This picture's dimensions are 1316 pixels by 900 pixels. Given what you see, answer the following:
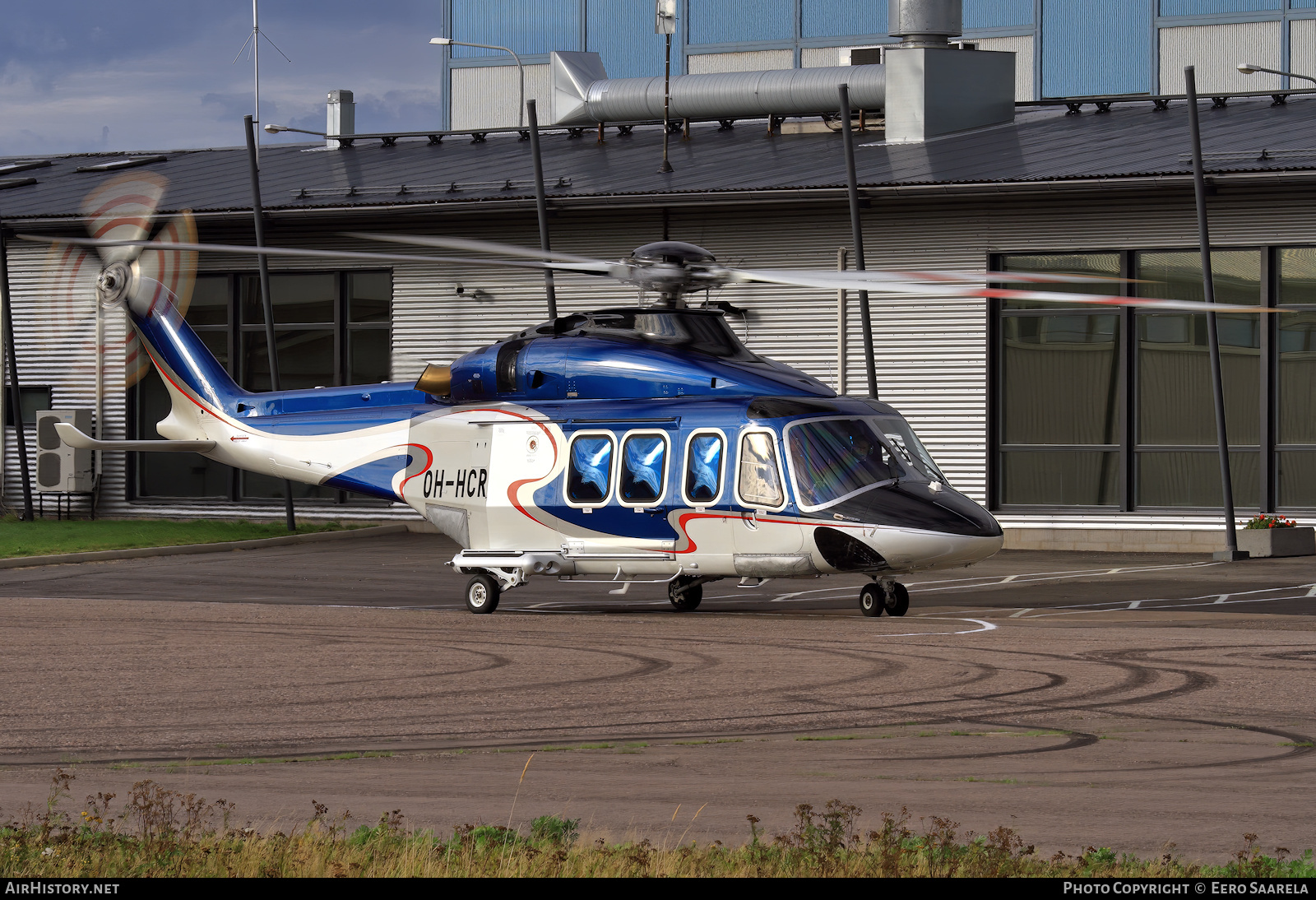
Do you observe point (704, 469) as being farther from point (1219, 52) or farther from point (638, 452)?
point (1219, 52)

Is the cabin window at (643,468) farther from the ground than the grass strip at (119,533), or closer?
farther from the ground

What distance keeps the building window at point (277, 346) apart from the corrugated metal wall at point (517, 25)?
26249 millimetres

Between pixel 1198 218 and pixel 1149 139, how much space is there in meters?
4.40

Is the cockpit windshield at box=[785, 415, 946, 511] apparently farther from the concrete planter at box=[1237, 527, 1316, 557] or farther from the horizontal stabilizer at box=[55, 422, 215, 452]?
the concrete planter at box=[1237, 527, 1316, 557]

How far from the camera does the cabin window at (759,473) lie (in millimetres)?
16391

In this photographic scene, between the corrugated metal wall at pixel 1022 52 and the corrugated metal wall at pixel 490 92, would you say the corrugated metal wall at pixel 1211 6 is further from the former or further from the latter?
the corrugated metal wall at pixel 490 92

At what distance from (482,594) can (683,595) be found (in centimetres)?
229

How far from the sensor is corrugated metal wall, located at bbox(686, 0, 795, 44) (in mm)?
53281

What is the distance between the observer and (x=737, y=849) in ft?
20.1

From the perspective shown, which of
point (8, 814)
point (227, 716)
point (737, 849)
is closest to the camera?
point (737, 849)

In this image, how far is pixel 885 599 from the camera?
16859mm

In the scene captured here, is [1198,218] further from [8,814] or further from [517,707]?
[8,814]

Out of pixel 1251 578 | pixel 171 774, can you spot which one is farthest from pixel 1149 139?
pixel 171 774

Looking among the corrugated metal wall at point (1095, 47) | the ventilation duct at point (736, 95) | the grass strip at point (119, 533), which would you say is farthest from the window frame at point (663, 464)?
the corrugated metal wall at point (1095, 47)
